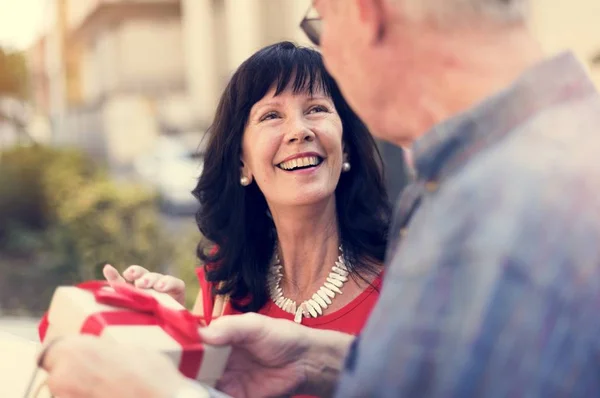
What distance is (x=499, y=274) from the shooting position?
0.87 m

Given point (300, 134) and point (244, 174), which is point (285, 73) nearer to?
point (300, 134)

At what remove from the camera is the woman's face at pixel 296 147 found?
1.92 metres

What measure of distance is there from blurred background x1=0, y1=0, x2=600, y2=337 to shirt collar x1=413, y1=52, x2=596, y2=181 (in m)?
0.14

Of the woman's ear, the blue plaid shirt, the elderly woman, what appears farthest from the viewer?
the woman's ear

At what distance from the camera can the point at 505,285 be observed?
2.84ft

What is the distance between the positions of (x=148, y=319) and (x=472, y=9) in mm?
632

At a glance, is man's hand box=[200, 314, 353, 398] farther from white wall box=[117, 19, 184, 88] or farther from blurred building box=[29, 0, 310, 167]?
white wall box=[117, 19, 184, 88]

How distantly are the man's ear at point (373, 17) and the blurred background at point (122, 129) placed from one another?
0.21m

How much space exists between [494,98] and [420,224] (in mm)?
149

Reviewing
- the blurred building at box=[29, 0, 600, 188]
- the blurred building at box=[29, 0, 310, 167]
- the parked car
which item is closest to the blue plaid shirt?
the blurred building at box=[29, 0, 600, 188]

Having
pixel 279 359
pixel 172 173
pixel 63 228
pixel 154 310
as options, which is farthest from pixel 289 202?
pixel 172 173

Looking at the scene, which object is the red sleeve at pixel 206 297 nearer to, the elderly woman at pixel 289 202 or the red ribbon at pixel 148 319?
the elderly woman at pixel 289 202

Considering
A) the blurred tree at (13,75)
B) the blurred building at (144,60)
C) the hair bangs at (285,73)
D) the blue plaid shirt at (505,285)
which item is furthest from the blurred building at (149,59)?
the blue plaid shirt at (505,285)

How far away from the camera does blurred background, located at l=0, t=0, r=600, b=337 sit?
267 inches
